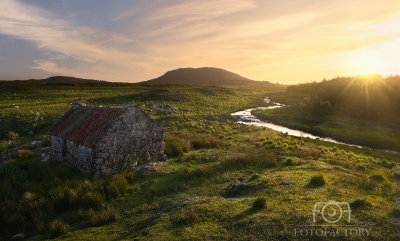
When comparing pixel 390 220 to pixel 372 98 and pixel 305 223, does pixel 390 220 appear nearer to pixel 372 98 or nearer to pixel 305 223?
pixel 305 223

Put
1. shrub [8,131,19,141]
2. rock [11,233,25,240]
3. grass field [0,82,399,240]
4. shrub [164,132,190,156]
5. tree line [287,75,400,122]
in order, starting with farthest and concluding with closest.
→ tree line [287,75,400,122] → shrub [8,131,19,141] → shrub [164,132,190,156] → rock [11,233,25,240] → grass field [0,82,399,240]

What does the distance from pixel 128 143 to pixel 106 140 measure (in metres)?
1.62

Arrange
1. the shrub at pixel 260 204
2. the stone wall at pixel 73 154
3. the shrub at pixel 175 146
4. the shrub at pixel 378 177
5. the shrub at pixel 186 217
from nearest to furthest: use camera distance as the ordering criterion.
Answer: the shrub at pixel 186 217
the shrub at pixel 260 204
the shrub at pixel 378 177
the stone wall at pixel 73 154
the shrub at pixel 175 146

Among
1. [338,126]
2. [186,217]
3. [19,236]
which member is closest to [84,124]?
[19,236]

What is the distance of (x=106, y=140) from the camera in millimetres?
13438

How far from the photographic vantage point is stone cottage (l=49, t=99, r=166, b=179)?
1329cm

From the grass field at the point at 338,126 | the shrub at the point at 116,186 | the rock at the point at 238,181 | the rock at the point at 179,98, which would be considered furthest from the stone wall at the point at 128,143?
the rock at the point at 179,98

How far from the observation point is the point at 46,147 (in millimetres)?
19797

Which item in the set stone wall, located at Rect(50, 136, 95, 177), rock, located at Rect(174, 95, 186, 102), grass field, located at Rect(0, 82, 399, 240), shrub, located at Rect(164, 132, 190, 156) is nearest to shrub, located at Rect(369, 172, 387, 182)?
grass field, located at Rect(0, 82, 399, 240)

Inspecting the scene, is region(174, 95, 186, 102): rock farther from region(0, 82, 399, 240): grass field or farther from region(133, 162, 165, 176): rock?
region(133, 162, 165, 176): rock

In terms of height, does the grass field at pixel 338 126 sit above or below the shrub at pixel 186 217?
below

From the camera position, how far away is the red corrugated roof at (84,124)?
14.1m

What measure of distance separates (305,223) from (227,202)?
3259 millimetres

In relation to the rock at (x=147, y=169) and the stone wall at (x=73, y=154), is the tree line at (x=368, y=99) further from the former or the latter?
the stone wall at (x=73, y=154)
